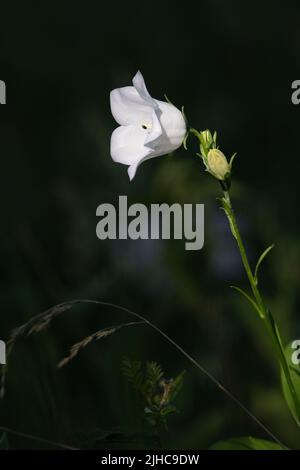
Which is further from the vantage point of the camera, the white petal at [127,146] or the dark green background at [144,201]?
the dark green background at [144,201]

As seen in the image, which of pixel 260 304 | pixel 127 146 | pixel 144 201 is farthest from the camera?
pixel 144 201

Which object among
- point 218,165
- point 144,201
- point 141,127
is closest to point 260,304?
point 218,165

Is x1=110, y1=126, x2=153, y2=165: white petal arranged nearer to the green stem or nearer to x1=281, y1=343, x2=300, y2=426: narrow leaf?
the green stem

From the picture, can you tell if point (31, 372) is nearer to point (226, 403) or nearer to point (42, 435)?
point (42, 435)

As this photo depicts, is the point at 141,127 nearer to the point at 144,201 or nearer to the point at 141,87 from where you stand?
the point at 141,87

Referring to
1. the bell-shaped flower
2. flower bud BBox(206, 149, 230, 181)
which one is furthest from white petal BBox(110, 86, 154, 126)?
flower bud BBox(206, 149, 230, 181)

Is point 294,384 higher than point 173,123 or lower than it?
lower

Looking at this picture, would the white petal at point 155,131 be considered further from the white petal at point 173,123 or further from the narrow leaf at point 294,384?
the narrow leaf at point 294,384

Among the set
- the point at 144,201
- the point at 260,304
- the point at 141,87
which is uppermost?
the point at 141,87

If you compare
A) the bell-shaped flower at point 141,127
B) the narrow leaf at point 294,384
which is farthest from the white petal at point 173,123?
the narrow leaf at point 294,384
